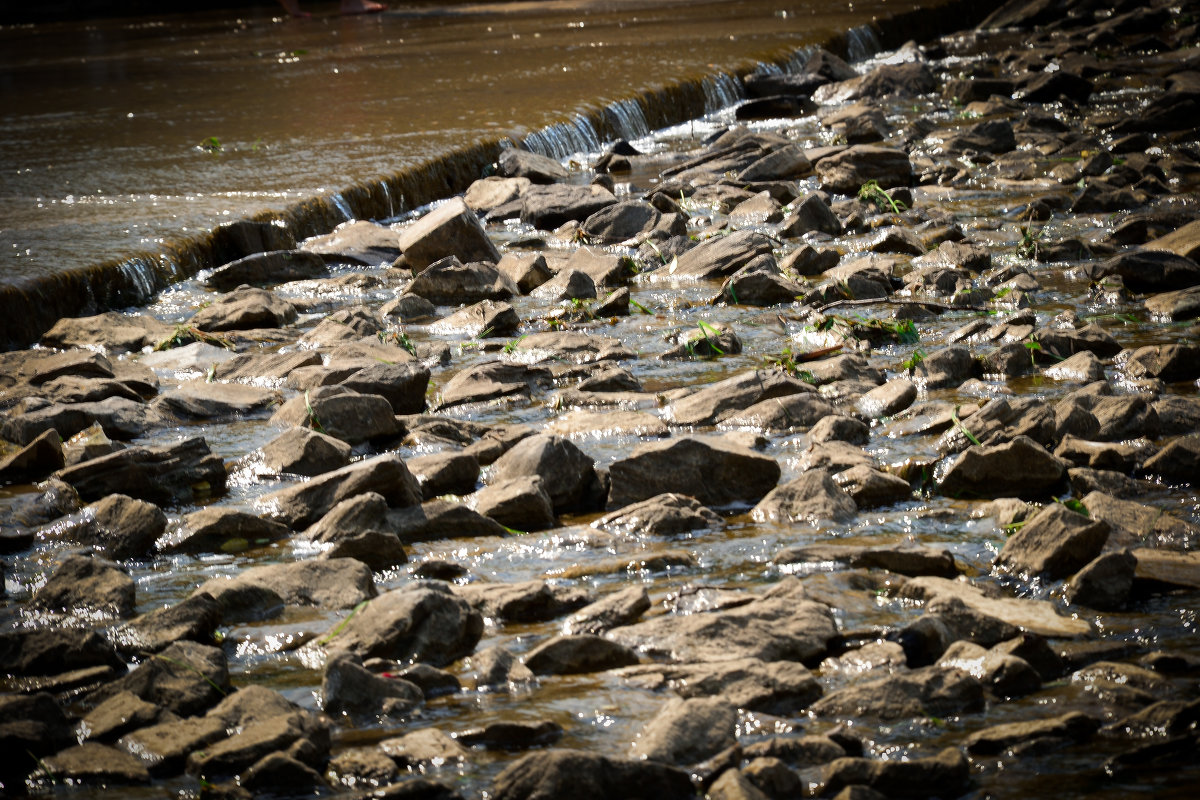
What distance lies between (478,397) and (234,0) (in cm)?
2454

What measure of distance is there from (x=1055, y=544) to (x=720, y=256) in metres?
3.42

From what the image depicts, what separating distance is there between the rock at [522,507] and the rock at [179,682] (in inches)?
38.3

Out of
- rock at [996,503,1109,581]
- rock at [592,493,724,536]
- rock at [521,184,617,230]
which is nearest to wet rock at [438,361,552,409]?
rock at [592,493,724,536]

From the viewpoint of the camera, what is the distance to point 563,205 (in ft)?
25.0

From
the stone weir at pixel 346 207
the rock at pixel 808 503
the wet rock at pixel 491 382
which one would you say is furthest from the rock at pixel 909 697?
the stone weir at pixel 346 207

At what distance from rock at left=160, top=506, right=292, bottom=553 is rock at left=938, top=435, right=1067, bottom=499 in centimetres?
190

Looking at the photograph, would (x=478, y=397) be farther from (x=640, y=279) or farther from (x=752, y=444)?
(x=640, y=279)

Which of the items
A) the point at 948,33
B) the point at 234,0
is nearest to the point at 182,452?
the point at 948,33

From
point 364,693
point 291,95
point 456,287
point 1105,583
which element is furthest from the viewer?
point 291,95

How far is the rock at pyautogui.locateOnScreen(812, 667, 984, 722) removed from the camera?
246cm

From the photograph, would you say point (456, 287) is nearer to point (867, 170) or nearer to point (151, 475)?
point (151, 475)

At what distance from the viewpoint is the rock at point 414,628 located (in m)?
2.77

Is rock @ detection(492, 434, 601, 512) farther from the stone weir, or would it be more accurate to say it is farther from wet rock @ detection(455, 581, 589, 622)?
the stone weir

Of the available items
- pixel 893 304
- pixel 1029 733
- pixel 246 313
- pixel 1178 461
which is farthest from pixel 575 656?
pixel 246 313
